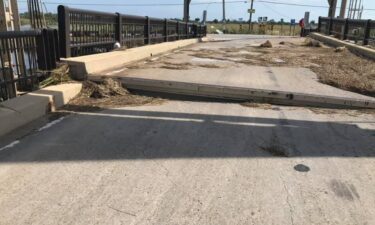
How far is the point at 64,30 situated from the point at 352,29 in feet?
51.2

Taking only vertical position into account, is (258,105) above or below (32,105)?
below

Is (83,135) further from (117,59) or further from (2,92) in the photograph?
(117,59)

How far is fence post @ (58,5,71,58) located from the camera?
27.3ft

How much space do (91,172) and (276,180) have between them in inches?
74.3

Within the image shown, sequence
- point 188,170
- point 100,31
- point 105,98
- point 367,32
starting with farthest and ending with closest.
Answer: point 367,32 < point 100,31 < point 105,98 < point 188,170

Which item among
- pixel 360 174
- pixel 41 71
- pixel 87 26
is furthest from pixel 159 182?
pixel 87 26

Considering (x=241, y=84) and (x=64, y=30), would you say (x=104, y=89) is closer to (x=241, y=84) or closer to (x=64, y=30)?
(x=64, y=30)

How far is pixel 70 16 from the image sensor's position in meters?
8.64

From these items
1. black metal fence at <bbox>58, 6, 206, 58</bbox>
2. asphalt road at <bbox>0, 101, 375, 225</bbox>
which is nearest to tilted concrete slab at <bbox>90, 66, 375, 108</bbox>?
asphalt road at <bbox>0, 101, 375, 225</bbox>

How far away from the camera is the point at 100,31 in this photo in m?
10.3

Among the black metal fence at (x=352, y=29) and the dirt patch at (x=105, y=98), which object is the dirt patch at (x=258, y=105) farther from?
the black metal fence at (x=352, y=29)

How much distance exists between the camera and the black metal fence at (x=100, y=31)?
27.7 feet

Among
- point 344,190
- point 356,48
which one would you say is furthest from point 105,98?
point 356,48

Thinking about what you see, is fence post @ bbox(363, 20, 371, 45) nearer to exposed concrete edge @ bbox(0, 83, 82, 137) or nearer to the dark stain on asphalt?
exposed concrete edge @ bbox(0, 83, 82, 137)
